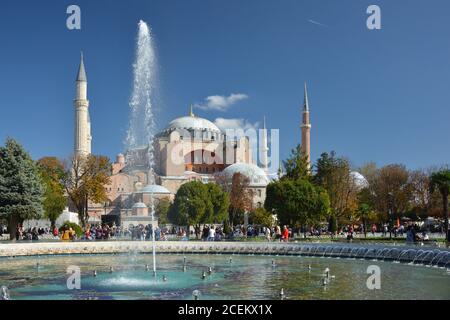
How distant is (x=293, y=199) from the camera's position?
86.7 feet

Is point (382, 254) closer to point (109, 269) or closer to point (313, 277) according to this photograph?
point (313, 277)

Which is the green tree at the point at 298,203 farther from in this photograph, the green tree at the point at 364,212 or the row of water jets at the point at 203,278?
the row of water jets at the point at 203,278

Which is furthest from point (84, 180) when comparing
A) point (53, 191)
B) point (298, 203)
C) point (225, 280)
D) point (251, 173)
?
point (225, 280)

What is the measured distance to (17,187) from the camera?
23.7 meters

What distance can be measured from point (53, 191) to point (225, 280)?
73.9 feet

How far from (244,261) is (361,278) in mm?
5059

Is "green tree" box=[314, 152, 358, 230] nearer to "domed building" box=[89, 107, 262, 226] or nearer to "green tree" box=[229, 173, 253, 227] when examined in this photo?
"green tree" box=[229, 173, 253, 227]

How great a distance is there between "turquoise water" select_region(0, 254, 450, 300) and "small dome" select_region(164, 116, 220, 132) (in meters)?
46.6

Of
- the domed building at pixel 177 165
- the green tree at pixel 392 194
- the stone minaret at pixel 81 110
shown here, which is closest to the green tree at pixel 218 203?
the green tree at pixel 392 194

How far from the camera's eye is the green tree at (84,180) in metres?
33.5

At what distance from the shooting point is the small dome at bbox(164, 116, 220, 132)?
63.0 m

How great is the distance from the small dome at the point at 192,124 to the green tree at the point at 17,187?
38746mm

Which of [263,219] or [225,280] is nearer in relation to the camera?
Result: [225,280]

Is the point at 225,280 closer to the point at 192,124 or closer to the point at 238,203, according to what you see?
the point at 238,203
